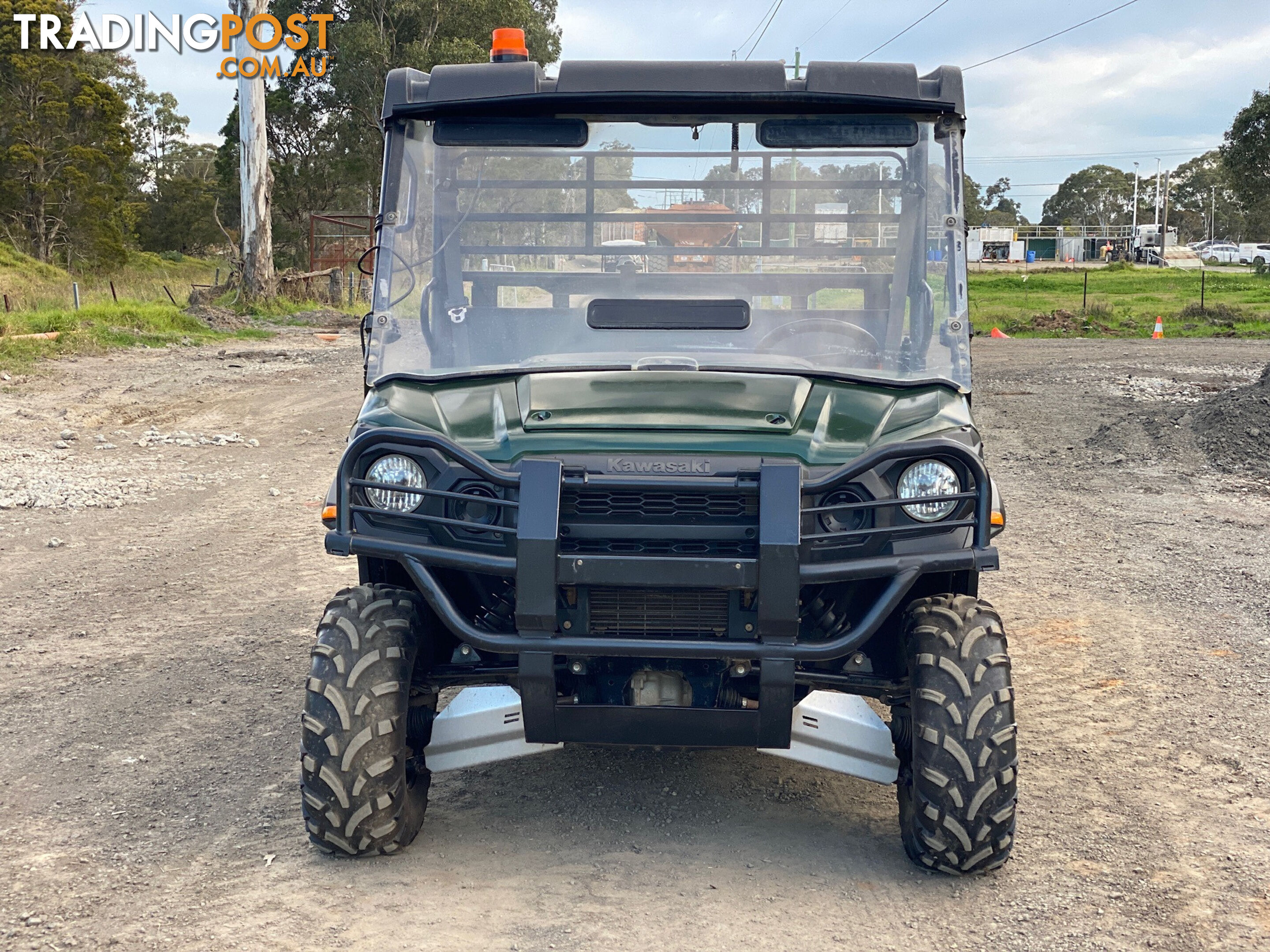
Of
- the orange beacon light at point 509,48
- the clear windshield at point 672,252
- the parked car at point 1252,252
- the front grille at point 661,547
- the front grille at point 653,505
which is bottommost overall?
the front grille at point 661,547

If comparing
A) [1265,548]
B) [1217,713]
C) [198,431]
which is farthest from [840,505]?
[198,431]

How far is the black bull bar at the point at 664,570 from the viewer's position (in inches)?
132

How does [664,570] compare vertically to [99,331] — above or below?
below

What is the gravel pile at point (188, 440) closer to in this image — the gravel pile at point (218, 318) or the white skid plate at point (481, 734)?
the white skid plate at point (481, 734)

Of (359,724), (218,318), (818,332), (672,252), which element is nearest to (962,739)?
(818,332)

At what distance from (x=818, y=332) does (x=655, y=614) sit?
4.39 feet

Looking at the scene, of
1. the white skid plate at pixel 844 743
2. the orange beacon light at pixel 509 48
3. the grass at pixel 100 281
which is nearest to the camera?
the white skid plate at pixel 844 743

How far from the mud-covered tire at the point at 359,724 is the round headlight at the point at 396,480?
11.8 inches

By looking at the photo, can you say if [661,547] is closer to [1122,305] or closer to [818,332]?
[818,332]

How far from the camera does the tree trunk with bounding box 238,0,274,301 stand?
27047mm

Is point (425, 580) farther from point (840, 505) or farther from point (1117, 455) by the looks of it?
point (1117, 455)

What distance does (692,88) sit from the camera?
4133 millimetres

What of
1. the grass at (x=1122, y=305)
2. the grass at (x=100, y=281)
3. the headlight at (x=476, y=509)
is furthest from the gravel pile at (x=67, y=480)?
the grass at (x=100, y=281)

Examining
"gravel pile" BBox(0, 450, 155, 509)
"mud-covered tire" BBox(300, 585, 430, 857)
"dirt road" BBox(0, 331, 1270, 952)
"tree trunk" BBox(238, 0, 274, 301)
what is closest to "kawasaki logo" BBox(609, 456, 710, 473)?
"mud-covered tire" BBox(300, 585, 430, 857)
